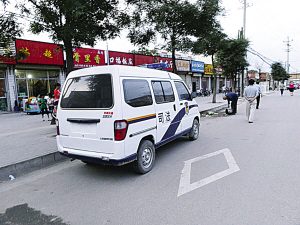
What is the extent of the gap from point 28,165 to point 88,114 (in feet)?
7.23

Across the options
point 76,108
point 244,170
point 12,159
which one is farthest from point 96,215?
point 12,159

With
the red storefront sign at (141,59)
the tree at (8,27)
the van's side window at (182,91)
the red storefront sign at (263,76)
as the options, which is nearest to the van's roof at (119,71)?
the van's side window at (182,91)

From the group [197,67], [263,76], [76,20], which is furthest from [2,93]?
[263,76]

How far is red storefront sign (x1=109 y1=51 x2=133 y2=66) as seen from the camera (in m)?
20.3

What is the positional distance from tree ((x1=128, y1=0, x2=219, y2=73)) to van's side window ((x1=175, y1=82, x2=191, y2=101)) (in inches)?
198

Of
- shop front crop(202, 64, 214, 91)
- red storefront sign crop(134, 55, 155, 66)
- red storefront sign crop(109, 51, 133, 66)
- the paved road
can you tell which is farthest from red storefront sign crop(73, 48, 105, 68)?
shop front crop(202, 64, 214, 91)

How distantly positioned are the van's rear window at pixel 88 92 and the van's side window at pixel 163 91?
3.93ft

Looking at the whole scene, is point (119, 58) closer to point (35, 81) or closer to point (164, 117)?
point (35, 81)

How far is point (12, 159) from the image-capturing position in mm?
4980

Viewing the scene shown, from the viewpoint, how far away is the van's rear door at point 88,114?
3.71 metres

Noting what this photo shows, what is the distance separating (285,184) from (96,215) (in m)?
2.91

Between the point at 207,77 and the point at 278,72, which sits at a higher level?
the point at 278,72

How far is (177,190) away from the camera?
350cm

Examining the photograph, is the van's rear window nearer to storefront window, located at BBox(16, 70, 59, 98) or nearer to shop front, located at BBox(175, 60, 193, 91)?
storefront window, located at BBox(16, 70, 59, 98)
